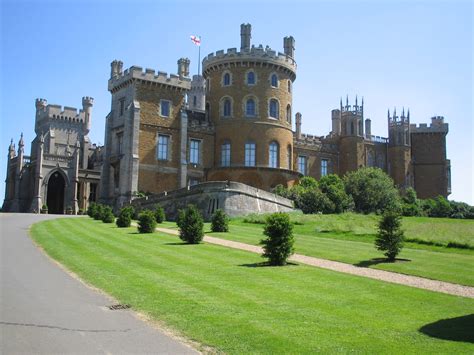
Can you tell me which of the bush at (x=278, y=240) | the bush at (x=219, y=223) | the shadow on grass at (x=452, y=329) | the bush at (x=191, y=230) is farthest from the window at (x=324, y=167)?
the shadow on grass at (x=452, y=329)

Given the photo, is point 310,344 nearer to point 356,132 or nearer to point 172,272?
point 172,272

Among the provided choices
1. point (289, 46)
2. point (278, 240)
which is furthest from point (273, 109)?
point (278, 240)

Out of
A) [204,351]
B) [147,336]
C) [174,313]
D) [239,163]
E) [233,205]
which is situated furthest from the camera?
[239,163]

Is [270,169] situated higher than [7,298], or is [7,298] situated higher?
[270,169]

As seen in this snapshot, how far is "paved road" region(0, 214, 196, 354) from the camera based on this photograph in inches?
278

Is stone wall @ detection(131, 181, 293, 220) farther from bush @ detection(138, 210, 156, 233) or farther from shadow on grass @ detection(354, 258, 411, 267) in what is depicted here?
shadow on grass @ detection(354, 258, 411, 267)

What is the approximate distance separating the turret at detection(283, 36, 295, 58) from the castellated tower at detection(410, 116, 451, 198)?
2316 cm

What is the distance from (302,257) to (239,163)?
31025 millimetres

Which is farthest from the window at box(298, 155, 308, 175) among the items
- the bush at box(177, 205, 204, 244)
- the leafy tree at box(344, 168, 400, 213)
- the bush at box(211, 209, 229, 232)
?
the bush at box(177, 205, 204, 244)

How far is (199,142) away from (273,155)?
7467mm

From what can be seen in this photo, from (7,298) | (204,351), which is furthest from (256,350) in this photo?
(7,298)

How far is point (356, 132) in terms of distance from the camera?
59656mm

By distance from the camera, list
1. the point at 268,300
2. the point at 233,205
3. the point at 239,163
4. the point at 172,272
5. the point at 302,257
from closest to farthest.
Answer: the point at 268,300, the point at 172,272, the point at 302,257, the point at 233,205, the point at 239,163

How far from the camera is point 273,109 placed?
49.8 meters
